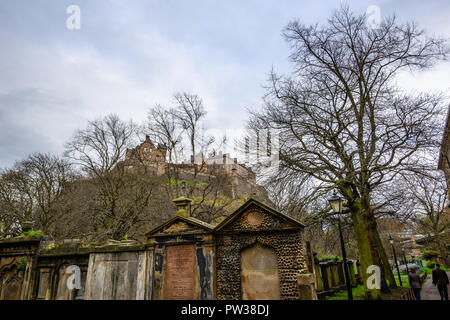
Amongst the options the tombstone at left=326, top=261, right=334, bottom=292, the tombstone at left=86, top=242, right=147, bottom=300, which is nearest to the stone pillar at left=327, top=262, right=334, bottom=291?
the tombstone at left=326, top=261, right=334, bottom=292

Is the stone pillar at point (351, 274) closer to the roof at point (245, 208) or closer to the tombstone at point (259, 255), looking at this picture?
the tombstone at point (259, 255)

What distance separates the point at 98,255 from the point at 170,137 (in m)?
11.7

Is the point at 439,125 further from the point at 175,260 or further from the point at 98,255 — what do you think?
the point at 98,255

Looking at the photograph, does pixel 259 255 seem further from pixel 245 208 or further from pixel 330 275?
pixel 330 275

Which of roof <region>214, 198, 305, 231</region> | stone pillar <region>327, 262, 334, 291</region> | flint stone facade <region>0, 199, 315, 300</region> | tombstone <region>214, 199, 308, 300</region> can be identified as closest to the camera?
tombstone <region>214, 199, 308, 300</region>

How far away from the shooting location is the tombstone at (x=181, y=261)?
963 centimetres

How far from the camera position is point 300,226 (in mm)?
8977

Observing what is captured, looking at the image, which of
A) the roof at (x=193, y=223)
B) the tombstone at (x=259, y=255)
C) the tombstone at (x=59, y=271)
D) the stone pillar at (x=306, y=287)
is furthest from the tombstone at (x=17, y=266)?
the stone pillar at (x=306, y=287)

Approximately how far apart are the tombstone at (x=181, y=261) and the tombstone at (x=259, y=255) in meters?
0.39

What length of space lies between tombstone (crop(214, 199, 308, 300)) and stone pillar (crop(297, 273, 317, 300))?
0.95 feet

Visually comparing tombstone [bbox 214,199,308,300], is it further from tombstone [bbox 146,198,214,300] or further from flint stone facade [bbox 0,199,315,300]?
tombstone [bbox 146,198,214,300]

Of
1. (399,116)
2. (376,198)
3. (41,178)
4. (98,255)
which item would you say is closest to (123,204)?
(41,178)

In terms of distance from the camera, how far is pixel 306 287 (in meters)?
8.14

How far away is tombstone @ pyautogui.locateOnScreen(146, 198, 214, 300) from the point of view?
31.6 feet
